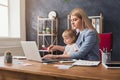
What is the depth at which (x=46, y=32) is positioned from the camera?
14.5 ft

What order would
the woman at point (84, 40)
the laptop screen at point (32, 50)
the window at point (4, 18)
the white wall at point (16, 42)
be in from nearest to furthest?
1. the laptop screen at point (32, 50)
2. the woman at point (84, 40)
3. the white wall at point (16, 42)
4. the window at point (4, 18)

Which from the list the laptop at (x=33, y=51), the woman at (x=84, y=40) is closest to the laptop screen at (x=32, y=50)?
the laptop at (x=33, y=51)

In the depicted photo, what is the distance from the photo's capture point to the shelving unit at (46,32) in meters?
4.41

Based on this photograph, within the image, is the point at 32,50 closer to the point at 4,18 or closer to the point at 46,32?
the point at 46,32

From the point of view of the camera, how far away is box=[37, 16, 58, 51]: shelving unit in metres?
4.41

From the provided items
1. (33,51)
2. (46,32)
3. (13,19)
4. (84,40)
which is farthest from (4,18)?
(33,51)

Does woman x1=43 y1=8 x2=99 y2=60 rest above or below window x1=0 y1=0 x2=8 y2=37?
below

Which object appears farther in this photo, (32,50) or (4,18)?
(4,18)

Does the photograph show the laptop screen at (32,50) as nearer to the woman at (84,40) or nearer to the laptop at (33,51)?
the laptop at (33,51)

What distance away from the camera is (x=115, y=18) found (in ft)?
13.0

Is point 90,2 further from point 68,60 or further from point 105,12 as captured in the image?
point 68,60

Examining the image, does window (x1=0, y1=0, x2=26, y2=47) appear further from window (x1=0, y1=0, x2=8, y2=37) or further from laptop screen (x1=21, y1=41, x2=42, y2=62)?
laptop screen (x1=21, y1=41, x2=42, y2=62)

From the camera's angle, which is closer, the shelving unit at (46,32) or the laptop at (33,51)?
the laptop at (33,51)

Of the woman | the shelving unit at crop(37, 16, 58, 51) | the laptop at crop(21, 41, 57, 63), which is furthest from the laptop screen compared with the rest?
the shelving unit at crop(37, 16, 58, 51)
